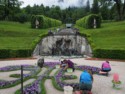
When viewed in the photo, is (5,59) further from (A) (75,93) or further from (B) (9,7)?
(B) (9,7)

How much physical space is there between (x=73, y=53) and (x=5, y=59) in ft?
38.8

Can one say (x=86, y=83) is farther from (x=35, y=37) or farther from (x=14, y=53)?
(x=35, y=37)

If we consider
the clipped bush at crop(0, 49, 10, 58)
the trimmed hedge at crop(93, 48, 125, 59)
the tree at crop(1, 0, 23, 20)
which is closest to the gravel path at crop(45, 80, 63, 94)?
the trimmed hedge at crop(93, 48, 125, 59)

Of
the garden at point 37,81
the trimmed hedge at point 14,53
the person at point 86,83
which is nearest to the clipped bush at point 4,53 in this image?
the trimmed hedge at point 14,53

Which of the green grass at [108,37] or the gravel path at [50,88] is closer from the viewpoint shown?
the gravel path at [50,88]

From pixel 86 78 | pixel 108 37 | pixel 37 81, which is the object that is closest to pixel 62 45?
pixel 108 37

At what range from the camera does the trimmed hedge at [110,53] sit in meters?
33.8

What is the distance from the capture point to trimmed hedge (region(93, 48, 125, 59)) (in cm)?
3378

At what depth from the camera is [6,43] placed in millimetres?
42969

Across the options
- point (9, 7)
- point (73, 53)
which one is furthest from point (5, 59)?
point (9, 7)

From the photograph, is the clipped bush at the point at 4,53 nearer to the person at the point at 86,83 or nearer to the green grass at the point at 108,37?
the green grass at the point at 108,37

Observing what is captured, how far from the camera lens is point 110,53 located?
3456cm

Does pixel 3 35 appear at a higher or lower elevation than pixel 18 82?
higher

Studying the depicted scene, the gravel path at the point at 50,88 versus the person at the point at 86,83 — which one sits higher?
the person at the point at 86,83
